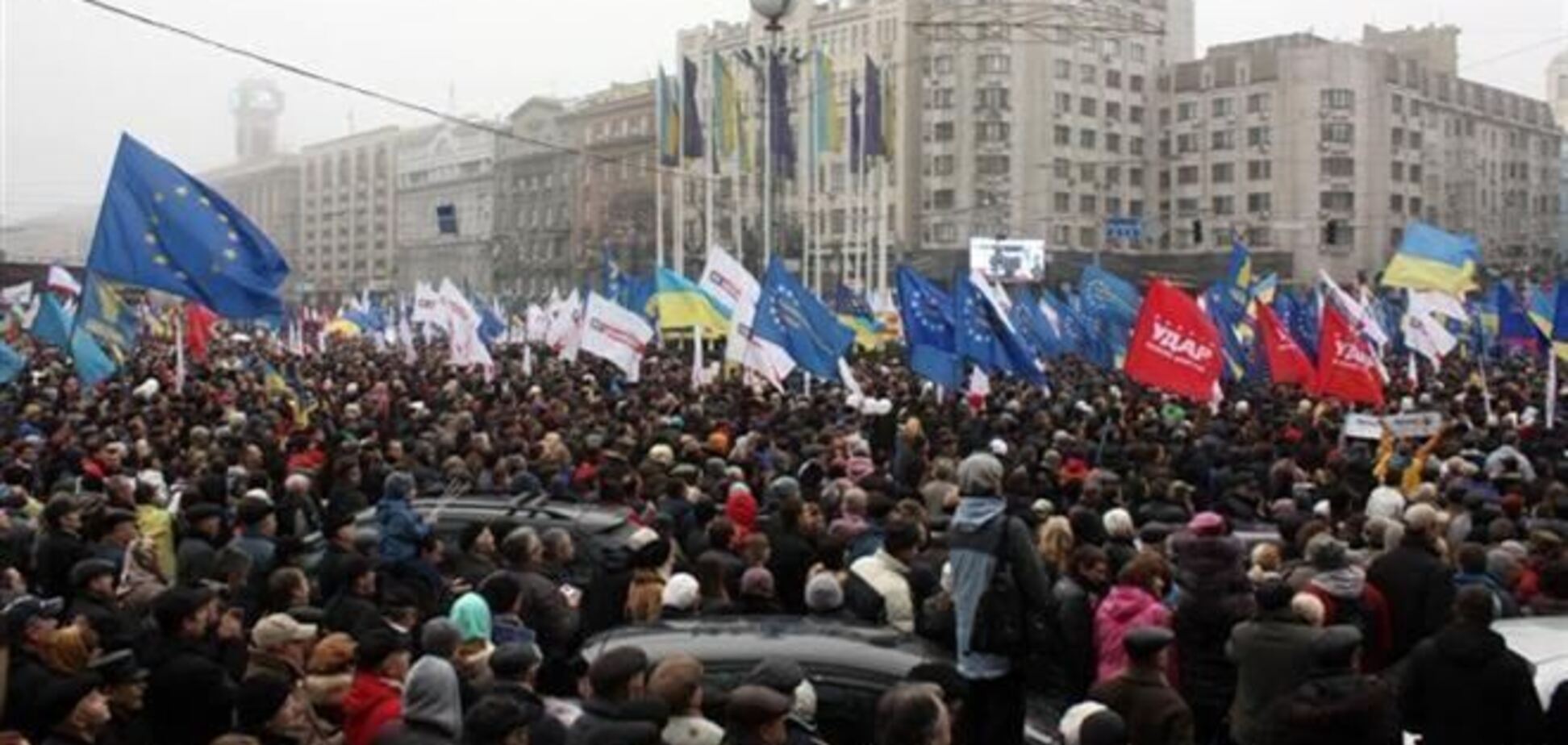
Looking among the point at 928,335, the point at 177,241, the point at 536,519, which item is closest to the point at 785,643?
the point at 536,519

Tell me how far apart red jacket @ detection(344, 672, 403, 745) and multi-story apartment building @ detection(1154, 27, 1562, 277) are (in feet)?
268

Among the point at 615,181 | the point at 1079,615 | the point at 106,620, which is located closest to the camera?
the point at 106,620

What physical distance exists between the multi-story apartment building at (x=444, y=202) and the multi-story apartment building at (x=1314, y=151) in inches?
2231

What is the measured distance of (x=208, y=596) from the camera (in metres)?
6.57

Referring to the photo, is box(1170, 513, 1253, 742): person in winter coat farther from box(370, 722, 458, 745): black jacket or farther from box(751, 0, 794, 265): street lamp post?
box(751, 0, 794, 265): street lamp post

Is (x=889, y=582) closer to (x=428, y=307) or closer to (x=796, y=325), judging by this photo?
(x=796, y=325)

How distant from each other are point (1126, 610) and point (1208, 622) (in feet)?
1.21

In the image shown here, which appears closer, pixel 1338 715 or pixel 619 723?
pixel 1338 715

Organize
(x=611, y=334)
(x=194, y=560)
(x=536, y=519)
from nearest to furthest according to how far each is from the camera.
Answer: (x=194, y=560) < (x=536, y=519) < (x=611, y=334)

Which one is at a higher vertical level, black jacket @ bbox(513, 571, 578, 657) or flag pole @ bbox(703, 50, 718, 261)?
flag pole @ bbox(703, 50, 718, 261)

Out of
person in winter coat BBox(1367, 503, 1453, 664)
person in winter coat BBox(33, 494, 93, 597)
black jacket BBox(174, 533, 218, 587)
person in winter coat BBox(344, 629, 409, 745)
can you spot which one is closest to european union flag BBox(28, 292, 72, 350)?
person in winter coat BBox(33, 494, 93, 597)

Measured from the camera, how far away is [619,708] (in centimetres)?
554

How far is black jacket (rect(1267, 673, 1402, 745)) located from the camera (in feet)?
16.6

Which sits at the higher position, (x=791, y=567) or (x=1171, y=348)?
(x=1171, y=348)
